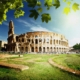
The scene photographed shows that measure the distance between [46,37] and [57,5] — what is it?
1961 inches

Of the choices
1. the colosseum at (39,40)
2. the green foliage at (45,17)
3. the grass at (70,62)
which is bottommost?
the grass at (70,62)

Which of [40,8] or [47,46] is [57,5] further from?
[47,46]

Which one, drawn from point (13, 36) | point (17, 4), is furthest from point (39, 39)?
point (17, 4)

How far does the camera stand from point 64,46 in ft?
201

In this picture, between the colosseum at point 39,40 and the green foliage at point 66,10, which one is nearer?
the green foliage at point 66,10

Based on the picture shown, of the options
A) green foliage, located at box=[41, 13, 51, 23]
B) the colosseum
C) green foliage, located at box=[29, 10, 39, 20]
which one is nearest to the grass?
green foliage, located at box=[41, 13, 51, 23]

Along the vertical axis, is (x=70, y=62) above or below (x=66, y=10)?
below

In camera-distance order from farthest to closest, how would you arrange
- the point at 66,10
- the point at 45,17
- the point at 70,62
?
the point at 70,62 → the point at 45,17 → the point at 66,10

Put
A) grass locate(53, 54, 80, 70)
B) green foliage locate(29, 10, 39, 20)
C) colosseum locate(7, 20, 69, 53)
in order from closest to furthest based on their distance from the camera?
green foliage locate(29, 10, 39, 20), grass locate(53, 54, 80, 70), colosseum locate(7, 20, 69, 53)

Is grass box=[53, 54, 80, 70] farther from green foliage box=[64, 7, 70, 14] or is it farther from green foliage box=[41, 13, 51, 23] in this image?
green foliage box=[64, 7, 70, 14]

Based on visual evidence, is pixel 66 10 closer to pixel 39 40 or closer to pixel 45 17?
pixel 45 17

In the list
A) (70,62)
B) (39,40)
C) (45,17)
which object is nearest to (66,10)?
(45,17)

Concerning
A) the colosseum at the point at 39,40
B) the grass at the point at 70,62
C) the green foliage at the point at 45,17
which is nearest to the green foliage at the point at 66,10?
the green foliage at the point at 45,17

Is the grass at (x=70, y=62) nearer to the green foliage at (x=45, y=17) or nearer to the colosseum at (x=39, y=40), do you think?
the green foliage at (x=45, y=17)
